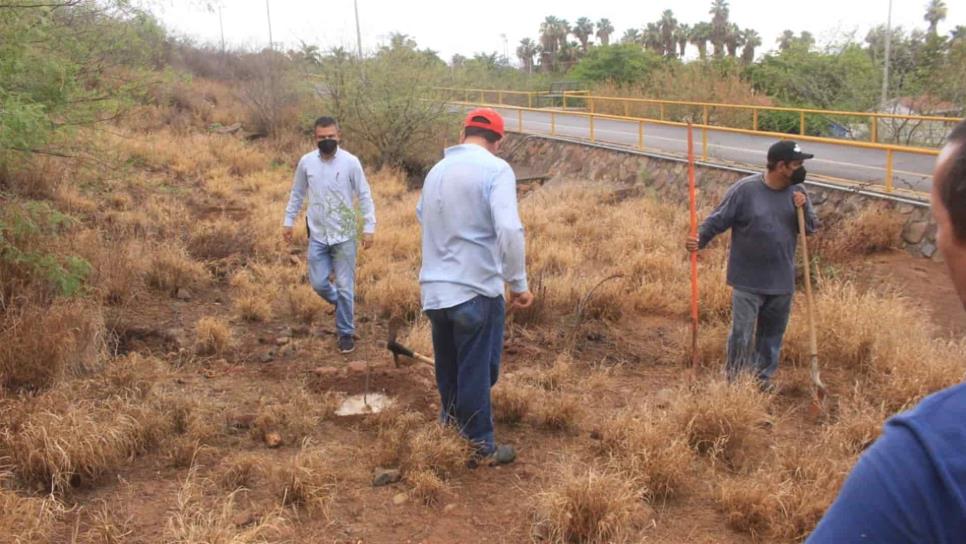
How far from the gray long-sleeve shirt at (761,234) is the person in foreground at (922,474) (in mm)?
4354

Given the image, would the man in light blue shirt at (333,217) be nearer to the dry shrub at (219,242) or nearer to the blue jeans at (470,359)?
the blue jeans at (470,359)

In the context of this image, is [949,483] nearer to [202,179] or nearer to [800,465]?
[800,465]

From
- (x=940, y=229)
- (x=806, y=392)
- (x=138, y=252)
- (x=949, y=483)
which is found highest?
(x=940, y=229)

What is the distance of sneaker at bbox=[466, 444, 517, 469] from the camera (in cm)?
449

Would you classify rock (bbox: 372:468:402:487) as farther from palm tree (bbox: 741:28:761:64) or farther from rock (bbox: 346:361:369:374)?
palm tree (bbox: 741:28:761:64)

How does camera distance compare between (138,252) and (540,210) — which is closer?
(138,252)

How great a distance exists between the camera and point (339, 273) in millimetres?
6570

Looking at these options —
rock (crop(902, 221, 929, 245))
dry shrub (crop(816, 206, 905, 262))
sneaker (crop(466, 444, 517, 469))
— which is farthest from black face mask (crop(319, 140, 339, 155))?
rock (crop(902, 221, 929, 245))

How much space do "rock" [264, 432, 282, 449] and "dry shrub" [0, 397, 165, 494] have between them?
0.60 metres

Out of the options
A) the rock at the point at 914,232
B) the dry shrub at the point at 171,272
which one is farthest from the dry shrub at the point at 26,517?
the rock at the point at 914,232

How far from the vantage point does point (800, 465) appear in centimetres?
433

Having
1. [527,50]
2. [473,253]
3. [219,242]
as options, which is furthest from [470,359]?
[527,50]

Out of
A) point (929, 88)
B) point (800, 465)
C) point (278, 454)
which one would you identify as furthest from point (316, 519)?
point (929, 88)

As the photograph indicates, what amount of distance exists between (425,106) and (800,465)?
53.4 feet
